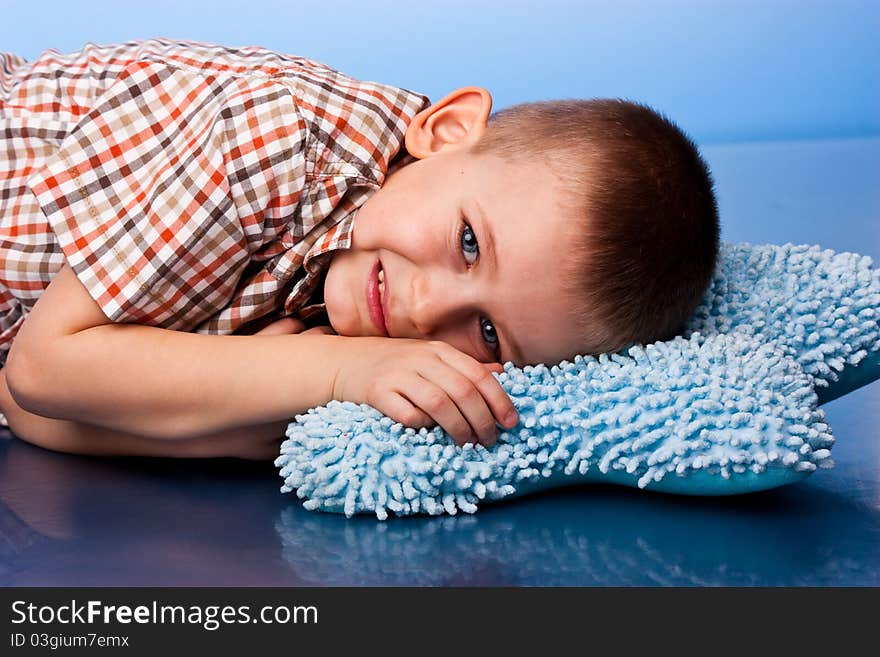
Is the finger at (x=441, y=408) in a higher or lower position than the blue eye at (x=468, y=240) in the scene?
lower

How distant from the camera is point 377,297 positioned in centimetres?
119

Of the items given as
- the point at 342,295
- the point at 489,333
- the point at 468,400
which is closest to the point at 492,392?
the point at 468,400

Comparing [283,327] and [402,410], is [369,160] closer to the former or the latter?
[283,327]

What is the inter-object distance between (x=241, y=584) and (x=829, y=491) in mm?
580

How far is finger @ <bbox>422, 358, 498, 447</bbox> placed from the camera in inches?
39.4

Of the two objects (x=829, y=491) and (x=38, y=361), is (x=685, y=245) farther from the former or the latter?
(x=38, y=361)

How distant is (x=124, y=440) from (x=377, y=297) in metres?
0.31

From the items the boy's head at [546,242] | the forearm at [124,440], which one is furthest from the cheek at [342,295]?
the forearm at [124,440]

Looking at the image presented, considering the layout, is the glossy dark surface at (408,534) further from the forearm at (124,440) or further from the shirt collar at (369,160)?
the shirt collar at (369,160)

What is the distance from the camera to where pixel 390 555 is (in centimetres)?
93

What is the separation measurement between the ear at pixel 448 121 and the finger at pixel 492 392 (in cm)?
34

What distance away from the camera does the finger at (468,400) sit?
1001 millimetres

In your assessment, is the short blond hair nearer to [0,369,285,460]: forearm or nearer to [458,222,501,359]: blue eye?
[458,222,501,359]: blue eye

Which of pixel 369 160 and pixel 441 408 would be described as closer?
pixel 441 408
